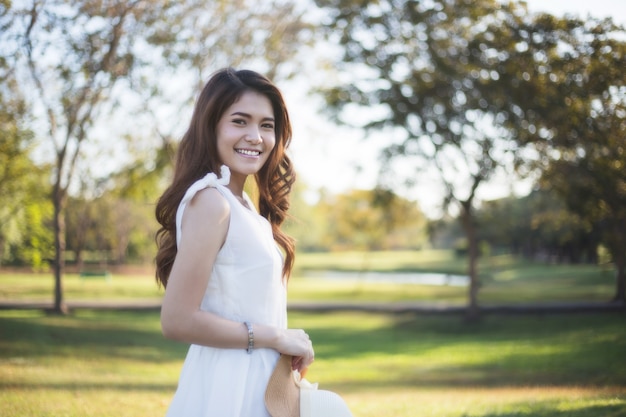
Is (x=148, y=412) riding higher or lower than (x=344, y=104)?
lower

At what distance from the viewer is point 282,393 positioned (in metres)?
2.10

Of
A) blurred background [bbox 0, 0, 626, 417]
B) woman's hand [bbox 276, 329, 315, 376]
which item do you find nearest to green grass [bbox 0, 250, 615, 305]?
blurred background [bbox 0, 0, 626, 417]

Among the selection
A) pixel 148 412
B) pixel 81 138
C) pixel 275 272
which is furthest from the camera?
pixel 81 138

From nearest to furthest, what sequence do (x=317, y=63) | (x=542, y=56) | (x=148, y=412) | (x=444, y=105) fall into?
(x=148, y=412)
(x=542, y=56)
(x=444, y=105)
(x=317, y=63)

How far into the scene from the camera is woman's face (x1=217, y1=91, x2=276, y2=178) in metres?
2.27

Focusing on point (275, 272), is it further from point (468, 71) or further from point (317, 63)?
point (317, 63)

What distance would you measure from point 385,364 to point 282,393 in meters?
12.8

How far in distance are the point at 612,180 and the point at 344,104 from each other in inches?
408

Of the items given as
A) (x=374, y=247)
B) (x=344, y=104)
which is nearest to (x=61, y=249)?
(x=344, y=104)

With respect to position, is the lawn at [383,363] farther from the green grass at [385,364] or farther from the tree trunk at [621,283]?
the tree trunk at [621,283]

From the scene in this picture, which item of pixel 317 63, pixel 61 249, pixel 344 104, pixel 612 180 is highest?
pixel 317 63

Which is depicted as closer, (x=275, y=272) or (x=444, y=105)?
(x=275, y=272)

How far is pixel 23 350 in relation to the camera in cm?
A: 1295

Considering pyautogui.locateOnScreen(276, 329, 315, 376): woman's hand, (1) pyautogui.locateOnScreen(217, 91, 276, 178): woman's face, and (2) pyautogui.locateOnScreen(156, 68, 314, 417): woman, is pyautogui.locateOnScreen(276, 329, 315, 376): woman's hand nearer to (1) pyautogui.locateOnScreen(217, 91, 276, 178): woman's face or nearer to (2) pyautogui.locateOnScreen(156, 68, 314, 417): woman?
(2) pyautogui.locateOnScreen(156, 68, 314, 417): woman
